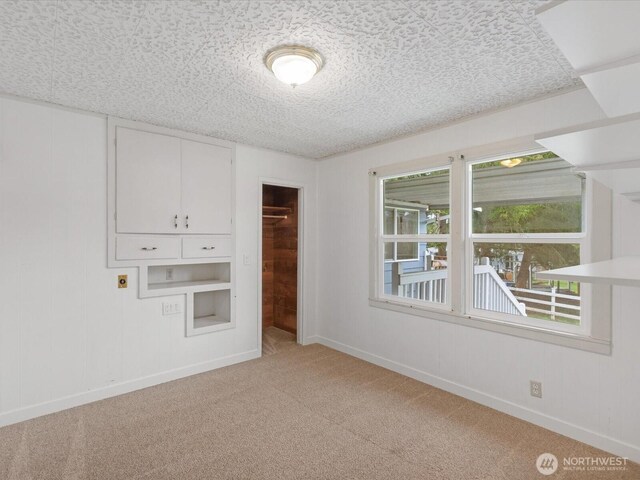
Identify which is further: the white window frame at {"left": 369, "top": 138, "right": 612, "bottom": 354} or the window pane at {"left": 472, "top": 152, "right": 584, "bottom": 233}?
the window pane at {"left": 472, "top": 152, "right": 584, "bottom": 233}

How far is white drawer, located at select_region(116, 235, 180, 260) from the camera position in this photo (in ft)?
10.0

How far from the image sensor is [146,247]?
319 centimetres

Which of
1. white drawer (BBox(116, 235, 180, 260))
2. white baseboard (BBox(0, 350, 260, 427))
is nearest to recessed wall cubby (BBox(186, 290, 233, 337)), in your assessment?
white baseboard (BBox(0, 350, 260, 427))

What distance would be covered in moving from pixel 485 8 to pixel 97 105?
2.85m

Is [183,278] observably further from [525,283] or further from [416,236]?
[525,283]

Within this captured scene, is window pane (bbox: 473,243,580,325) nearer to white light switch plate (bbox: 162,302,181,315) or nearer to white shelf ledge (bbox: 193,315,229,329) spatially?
white shelf ledge (bbox: 193,315,229,329)

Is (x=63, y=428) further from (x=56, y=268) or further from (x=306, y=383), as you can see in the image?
(x=306, y=383)

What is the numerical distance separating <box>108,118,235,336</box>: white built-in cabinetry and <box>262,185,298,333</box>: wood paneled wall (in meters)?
1.21

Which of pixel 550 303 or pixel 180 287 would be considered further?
pixel 180 287

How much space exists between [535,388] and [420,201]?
1.88 m

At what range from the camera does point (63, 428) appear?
2492 millimetres

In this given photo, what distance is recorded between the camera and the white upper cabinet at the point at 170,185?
3.09 m

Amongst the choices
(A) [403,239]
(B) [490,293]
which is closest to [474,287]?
(B) [490,293]

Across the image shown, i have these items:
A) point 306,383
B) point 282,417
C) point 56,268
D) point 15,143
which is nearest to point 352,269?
point 306,383
